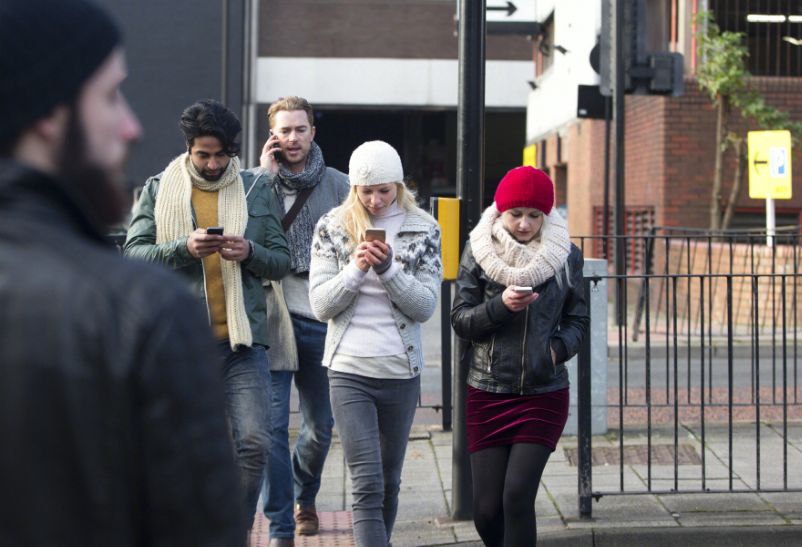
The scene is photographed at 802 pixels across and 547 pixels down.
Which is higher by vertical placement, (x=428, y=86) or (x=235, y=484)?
(x=428, y=86)

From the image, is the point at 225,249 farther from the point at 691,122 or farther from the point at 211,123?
the point at 691,122

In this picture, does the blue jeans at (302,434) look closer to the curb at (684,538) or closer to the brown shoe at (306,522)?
the brown shoe at (306,522)

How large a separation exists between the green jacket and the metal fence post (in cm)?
154

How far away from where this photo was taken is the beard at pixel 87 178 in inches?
60.3

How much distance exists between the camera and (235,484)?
5.16 feet

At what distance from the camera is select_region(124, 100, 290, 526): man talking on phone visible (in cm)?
468

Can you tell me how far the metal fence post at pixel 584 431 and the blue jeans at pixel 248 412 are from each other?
5.28 feet

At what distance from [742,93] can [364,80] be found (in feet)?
51.8

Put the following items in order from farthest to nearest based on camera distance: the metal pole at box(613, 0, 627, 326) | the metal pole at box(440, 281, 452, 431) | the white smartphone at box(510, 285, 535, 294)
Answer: the metal pole at box(613, 0, 627, 326)
the metal pole at box(440, 281, 452, 431)
the white smartphone at box(510, 285, 535, 294)

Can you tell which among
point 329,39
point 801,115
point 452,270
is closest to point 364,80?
point 329,39

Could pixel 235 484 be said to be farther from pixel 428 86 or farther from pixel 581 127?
pixel 428 86

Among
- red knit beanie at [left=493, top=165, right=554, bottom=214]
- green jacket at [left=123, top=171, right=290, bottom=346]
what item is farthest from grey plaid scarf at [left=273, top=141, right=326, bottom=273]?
red knit beanie at [left=493, top=165, right=554, bottom=214]

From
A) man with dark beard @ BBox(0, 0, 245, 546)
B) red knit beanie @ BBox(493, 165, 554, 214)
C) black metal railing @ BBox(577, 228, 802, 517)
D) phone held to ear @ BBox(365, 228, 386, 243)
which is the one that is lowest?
black metal railing @ BBox(577, 228, 802, 517)

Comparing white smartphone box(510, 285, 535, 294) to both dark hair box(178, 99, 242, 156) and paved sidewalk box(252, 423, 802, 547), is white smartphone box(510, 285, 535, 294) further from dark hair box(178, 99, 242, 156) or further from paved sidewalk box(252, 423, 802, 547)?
paved sidewalk box(252, 423, 802, 547)
